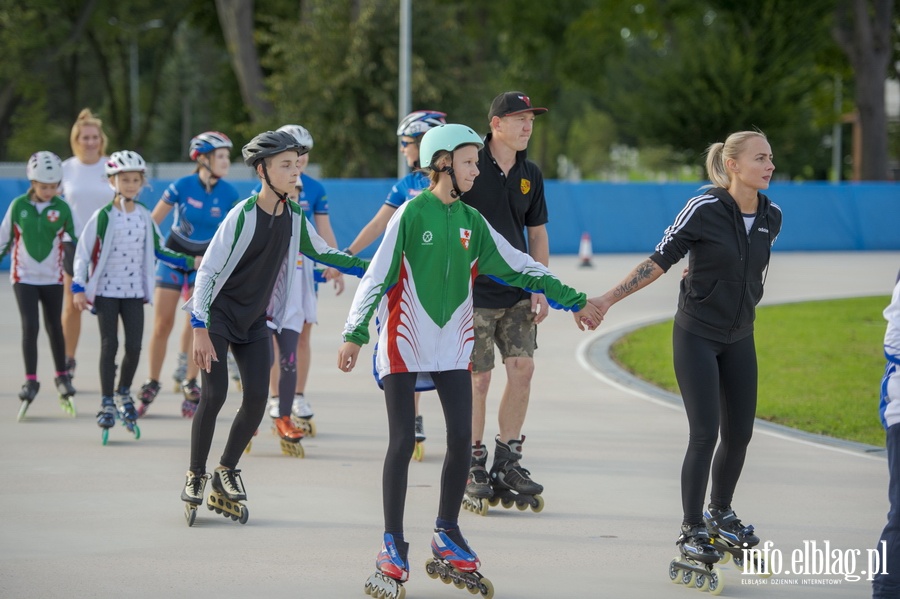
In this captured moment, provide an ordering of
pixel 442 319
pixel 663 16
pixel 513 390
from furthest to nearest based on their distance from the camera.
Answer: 1. pixel 663 16
2. pixel 513 390
3. pixel 442 319

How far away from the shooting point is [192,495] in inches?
257

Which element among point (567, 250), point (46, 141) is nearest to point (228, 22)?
point (567, 250)

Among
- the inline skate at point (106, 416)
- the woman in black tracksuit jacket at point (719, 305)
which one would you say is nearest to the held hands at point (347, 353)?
the woman in black tracksuit jacket at point (719, 305)

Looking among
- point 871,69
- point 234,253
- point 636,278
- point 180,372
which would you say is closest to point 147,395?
point 180,372

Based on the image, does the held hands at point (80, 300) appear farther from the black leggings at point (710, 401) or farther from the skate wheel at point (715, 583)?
the skate wheel at point (715, 583)

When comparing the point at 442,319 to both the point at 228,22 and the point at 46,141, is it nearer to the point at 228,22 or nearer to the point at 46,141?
the point at 228,22

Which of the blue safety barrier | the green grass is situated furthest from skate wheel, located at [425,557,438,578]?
the blue safety barrier

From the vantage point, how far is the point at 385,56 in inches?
1280

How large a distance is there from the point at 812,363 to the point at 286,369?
21.0 feet

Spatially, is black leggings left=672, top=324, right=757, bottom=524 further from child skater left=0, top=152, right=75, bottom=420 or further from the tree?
the tree

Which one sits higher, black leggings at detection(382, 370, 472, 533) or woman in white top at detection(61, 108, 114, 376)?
woman in white top at detection(61, 108, 114, 376)

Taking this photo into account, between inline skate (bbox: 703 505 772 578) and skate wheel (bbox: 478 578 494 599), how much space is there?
106 cm

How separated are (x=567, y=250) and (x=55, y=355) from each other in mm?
20046

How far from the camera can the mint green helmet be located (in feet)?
18.3
